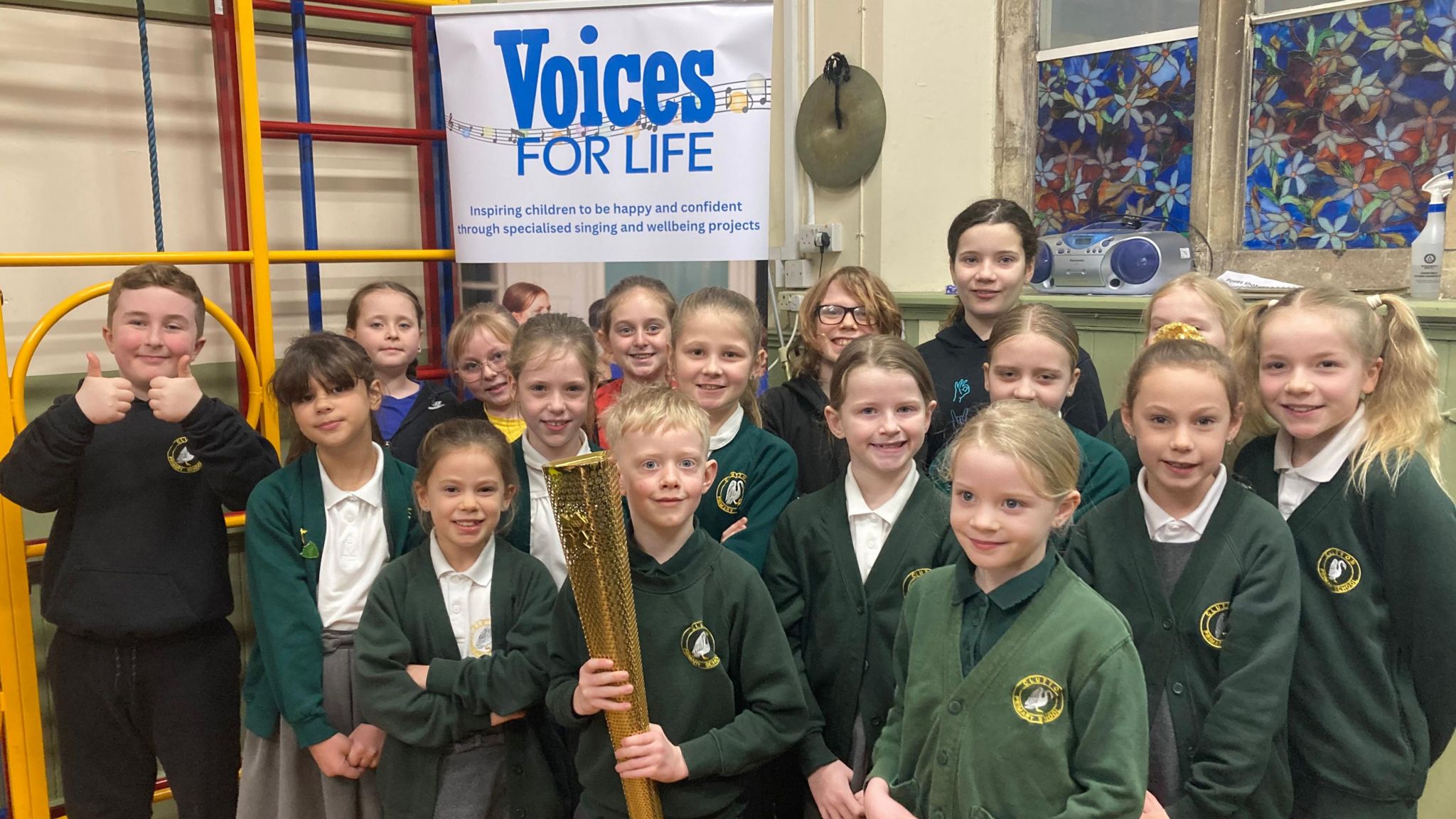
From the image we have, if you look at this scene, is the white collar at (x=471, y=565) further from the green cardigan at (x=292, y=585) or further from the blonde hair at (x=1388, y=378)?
the blonde hair at (x=1388, y=378)

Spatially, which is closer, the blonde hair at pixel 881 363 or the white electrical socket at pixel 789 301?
the blonde hair at pixel 881 363

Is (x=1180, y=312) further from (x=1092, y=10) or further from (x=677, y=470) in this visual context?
(x=1092, y=10)

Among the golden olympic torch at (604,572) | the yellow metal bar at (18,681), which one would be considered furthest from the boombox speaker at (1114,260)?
the yellow metal bar at (18,681)

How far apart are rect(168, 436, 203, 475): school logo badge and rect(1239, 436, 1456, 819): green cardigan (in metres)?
2.28

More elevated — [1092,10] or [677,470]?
[1092,10]

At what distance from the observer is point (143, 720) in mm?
2240

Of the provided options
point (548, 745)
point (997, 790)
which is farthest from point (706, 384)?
point (997, 790)

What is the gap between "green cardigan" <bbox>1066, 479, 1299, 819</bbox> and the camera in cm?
155

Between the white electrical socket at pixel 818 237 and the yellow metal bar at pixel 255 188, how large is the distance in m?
2.47

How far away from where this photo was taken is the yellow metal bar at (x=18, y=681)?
241cm

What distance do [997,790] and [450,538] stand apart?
1.11 m

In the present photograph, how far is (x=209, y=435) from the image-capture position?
2127 millimetres

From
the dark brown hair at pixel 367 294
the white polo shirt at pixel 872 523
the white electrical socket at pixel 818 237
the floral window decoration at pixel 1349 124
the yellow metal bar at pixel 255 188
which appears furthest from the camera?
the white electrical socket at pixel 818 237

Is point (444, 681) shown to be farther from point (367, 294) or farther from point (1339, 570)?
point (1339, 570)
